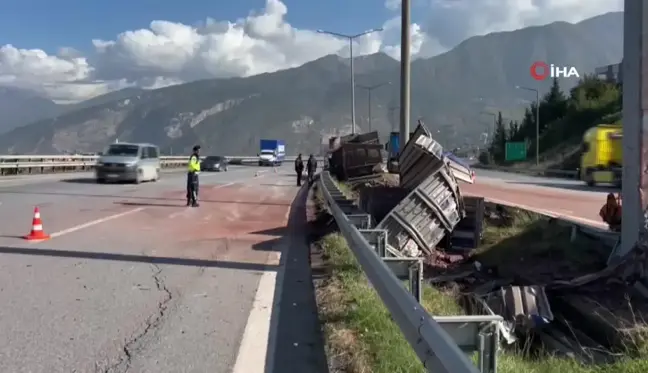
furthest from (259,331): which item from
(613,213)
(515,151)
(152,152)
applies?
(515,151)

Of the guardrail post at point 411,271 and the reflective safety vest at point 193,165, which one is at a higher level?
the reflective safety vest at point 193,165

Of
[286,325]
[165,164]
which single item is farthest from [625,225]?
[165,164]

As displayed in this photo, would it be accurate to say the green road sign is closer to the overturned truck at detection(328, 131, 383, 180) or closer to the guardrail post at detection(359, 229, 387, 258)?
the overturned truck at detection(328, 131, 383, 180)

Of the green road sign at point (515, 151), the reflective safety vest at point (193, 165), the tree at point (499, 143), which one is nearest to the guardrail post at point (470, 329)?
the reflective safety vest at point (193, 165)

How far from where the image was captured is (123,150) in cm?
3362

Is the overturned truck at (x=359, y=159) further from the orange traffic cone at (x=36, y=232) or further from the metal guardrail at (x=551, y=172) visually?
the metal guardrail at (x=551, y=172)

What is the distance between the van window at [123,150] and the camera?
33.1 m

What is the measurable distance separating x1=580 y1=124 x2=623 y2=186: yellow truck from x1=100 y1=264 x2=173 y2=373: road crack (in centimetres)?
3072

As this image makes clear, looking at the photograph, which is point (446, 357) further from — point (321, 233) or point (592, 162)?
point (592, 162)

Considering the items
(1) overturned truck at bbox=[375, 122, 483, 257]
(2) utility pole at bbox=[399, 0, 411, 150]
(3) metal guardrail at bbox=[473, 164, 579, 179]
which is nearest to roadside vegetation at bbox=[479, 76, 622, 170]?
(3) metal guardrail at bbox=[473, 164, 579, 179]

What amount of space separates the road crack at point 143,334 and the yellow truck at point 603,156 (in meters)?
30.7

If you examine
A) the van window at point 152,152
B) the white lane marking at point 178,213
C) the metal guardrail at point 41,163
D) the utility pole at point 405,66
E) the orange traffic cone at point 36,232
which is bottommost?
the white lane marking at point 178,213

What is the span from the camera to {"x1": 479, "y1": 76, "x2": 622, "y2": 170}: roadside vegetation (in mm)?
70500

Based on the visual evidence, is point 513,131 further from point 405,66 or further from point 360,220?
point 360,220
